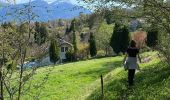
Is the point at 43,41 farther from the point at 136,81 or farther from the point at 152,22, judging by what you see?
the point at 136,81

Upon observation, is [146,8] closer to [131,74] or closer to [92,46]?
[131,74]

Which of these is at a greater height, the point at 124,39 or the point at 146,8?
the point at 146,8

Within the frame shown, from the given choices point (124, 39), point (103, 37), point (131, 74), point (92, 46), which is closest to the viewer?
point (131, 74)

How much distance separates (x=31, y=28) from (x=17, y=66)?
1.05 meters

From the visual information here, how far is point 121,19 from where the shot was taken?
1614 cm

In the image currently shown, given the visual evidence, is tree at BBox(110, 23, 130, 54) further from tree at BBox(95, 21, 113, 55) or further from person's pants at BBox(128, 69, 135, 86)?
person's pants at BBox(128, 69, 135, 86)

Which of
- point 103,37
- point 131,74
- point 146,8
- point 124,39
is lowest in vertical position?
point 103,37

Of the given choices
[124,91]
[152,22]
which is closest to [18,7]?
[152,22]

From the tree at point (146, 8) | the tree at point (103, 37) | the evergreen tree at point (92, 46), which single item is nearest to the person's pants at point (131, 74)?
the tree at point (146, 8)

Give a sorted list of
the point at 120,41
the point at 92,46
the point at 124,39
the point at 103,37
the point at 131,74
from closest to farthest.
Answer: the point at 131,74 → the point at 124,39 → the point at 120,41 → the point at 92,46 → the point at 103,37

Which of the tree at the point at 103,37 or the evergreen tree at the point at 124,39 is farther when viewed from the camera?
the tree at the point at 103,37

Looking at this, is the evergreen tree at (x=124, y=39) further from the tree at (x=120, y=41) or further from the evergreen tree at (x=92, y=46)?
the evergreen tree at (x=92, y=46)

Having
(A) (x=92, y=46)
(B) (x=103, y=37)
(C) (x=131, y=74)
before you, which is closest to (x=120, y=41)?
(A) (x=92, y=46)

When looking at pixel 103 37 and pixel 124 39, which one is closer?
pixel 124 39
